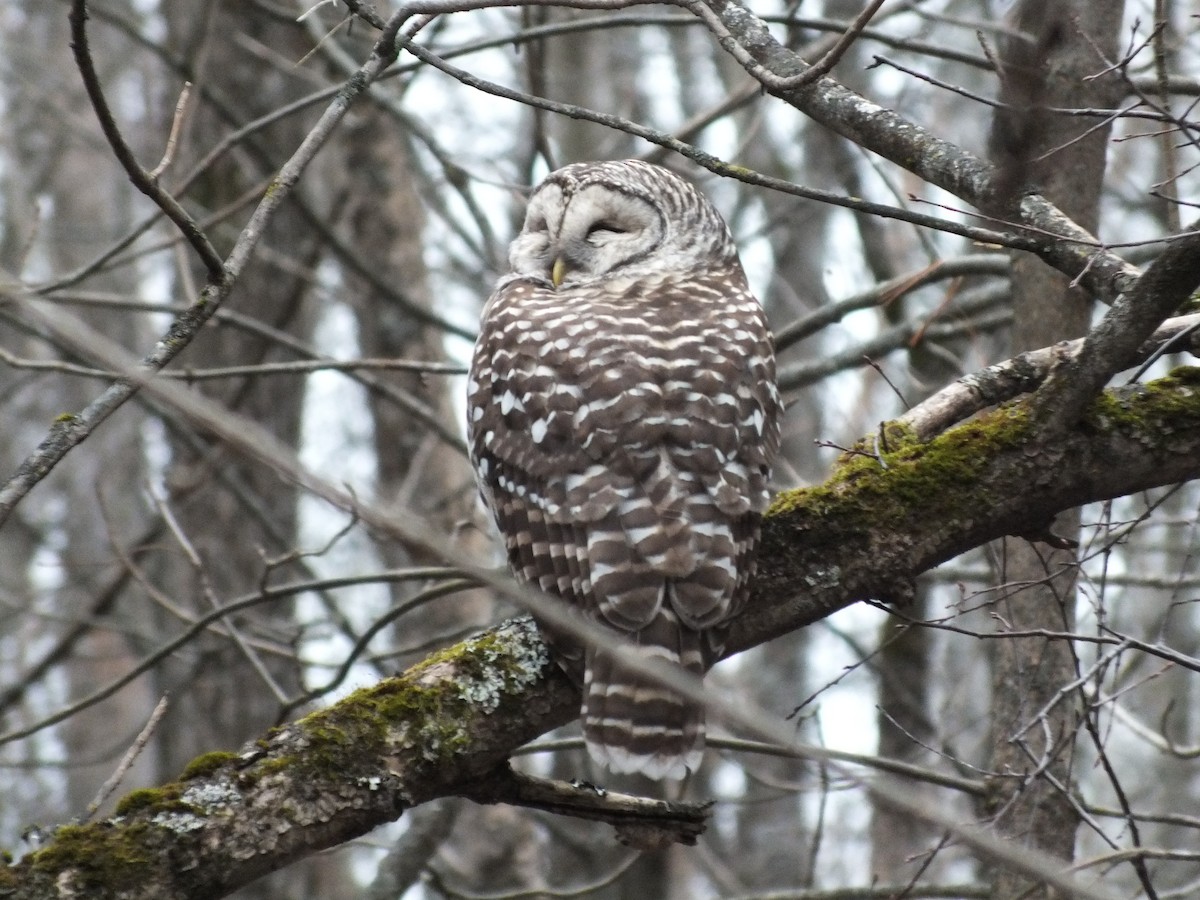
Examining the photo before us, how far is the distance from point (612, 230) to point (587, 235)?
0.15 m

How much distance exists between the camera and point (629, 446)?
4.38 metres

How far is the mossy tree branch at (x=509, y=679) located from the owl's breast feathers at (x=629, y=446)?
9.3 inches

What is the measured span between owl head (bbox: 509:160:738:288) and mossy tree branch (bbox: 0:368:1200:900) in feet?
5.79

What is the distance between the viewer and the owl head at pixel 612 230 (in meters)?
5.93

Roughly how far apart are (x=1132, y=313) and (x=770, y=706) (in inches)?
466

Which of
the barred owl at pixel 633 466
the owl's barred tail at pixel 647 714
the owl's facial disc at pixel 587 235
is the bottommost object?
the owl's barred tail at pixel 647 714

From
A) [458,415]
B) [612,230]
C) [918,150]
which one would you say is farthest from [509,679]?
[458,415]

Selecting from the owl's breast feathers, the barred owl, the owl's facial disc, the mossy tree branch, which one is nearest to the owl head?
the owl's facial disc

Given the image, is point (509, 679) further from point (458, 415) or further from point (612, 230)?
point (458, 415)

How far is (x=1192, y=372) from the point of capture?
4336mm

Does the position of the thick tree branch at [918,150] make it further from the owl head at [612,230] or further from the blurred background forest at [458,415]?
the owl head at [612,230]

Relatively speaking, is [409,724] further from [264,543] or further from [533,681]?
[264,543]

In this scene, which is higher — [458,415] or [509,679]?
[458,415]

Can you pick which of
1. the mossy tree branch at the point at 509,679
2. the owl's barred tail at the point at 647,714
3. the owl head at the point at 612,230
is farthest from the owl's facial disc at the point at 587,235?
the owl's barred tail at the point at 647,714
